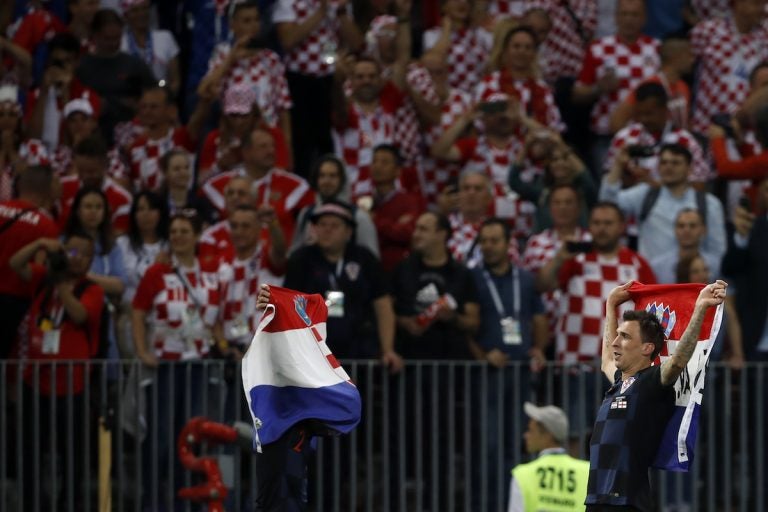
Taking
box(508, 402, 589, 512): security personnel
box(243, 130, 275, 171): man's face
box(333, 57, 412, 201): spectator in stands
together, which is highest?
box(333, 57, 412, 201): spectator in stands

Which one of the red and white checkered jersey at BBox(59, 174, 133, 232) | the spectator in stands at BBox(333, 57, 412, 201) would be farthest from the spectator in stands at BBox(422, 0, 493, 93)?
the red and white checkered jersey at BBox(59, 174, 133, 232)

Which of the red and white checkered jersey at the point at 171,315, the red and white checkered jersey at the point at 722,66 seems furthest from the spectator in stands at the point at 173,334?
the red and white checkered jersey at the point at 722,66

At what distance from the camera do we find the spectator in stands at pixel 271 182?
15.9 m

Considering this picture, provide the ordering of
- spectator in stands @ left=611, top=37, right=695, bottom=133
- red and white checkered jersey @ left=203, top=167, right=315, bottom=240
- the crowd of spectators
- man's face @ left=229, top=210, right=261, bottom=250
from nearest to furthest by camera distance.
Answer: the crowd of spectators < man's face @ left=229, top=210, right=261, bottom=250 < red and white checkered jersey @ left=203, top=167, right=315, bottom=240 < spectator in stands @ left=611, top=37, right=695, bottom=133

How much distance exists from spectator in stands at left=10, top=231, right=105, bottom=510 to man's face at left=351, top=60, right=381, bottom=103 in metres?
3.21

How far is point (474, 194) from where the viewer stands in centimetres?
1572

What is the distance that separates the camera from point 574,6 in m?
19.0

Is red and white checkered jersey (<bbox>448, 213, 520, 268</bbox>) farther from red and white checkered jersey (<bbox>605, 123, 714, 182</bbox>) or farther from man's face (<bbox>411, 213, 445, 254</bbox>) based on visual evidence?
red and white checkered jersey (<bbox>605, 123, 714, 182</bbox>)

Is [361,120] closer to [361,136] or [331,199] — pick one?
[361,136]

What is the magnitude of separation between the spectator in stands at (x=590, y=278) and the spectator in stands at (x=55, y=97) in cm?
503

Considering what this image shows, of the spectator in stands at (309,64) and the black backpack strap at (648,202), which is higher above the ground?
the spectator in stands at (309,64)

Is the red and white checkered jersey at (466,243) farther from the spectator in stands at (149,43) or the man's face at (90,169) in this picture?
A: the spectator in stands at (149,43)

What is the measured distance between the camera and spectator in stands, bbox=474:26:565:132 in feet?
56.0

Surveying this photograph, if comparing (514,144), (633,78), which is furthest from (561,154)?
(633,78)
